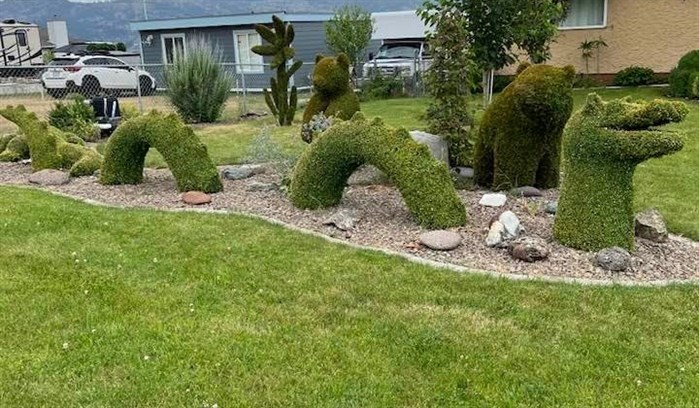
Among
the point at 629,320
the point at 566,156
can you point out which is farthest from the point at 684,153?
the point at 629,320

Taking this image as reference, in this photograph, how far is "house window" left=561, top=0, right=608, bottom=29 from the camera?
702 inches

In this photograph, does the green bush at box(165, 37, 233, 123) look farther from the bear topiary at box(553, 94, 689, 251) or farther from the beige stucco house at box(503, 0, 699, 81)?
the bear topiary at box(553, 94, 689, 251)

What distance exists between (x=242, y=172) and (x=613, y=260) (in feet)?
14.7

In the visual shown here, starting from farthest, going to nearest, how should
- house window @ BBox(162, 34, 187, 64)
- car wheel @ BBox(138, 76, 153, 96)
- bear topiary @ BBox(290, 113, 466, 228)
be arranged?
house window @ BBox(162, 34, 187, 64) < car wheel @ BBox(138, 76, 153, 96) < bear topiary @ BBox(290, 113, 466, 228)

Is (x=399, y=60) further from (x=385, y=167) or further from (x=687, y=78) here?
(x=385, y=167)

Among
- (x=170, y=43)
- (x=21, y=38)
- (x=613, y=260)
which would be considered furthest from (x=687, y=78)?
(x=21, y=38)

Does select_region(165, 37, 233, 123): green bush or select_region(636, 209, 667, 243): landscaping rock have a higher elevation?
select_region(165, 37, 233, 123): green bush

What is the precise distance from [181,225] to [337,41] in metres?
17.4

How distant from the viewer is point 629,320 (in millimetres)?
3918

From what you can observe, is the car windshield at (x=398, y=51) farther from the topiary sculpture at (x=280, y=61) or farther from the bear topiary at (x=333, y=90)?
the bear topiary at (x=333, y=90)

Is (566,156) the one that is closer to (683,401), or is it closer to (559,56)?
(683,401)

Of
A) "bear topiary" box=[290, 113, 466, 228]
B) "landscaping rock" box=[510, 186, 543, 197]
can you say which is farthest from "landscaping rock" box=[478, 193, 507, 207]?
"bear topiary" box=[290, 113, 466, 228]

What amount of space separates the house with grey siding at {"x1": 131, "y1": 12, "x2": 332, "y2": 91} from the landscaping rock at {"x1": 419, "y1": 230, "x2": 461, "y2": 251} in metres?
18.0

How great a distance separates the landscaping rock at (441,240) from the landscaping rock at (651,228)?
1.45 metres
